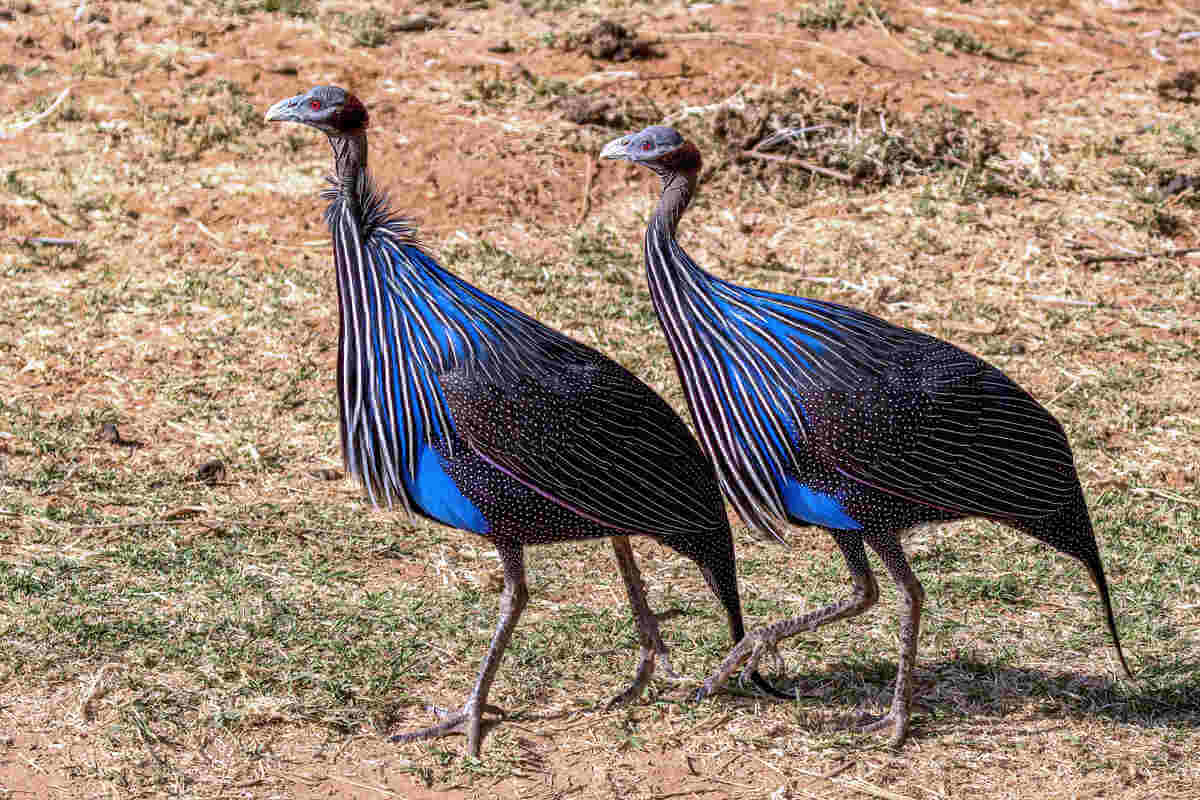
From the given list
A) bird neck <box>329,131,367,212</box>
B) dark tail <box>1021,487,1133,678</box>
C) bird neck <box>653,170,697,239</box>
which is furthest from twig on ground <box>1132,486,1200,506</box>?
bird neck <box>329,131,367,212</box>

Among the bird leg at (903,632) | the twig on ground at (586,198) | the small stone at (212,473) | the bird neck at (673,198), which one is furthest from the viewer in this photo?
the twig on ground at (586,198)

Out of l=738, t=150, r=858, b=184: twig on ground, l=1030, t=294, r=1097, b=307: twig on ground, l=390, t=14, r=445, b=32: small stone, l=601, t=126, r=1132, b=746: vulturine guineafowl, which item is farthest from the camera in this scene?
l=390, t=14, r=445, b=32: small stone

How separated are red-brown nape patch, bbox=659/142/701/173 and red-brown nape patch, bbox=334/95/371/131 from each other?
0.93m

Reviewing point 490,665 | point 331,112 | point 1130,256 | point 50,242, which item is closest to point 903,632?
point 490,665

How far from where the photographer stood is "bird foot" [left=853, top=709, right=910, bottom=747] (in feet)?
15.7

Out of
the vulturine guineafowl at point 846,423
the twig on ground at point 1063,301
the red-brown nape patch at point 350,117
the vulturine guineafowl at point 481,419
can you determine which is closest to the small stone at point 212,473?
the vulturine guineafowl at point 481,419

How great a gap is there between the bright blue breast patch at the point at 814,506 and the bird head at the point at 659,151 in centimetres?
106

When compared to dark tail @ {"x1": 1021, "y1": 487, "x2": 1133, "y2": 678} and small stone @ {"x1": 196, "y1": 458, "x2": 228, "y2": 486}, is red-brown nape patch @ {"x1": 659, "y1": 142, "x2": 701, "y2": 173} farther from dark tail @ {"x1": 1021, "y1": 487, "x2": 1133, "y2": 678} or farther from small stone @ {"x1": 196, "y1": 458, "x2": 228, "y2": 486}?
small stone @ {"x1": 196, "y1": 458, "x2": 228, "y2": 486}

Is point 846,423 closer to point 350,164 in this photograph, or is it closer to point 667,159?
point 667,159

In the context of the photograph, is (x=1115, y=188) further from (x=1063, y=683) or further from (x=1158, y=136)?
(x=1063, y=683)

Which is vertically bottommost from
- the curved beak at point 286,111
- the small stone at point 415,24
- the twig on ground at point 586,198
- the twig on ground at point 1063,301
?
the twig on ground at point 1063,301

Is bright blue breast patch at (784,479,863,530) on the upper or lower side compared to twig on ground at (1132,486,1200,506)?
upper

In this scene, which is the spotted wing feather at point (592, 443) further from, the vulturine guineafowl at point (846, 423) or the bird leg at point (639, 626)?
the bird leg at point (639, 626)

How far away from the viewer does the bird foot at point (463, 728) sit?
465cm
